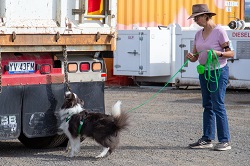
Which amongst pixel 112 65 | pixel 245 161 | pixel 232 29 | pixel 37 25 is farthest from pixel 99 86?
pixel 112 65

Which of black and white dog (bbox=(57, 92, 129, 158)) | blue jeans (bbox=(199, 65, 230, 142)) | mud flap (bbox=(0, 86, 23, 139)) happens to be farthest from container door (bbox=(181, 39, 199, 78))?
mud flap (bbox=(0, 86, 23, 139))

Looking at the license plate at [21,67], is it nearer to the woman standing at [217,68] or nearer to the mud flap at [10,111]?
the mud flap at [10,111]

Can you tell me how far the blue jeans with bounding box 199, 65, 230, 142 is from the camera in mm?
8539

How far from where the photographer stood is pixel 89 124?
8.01 meters

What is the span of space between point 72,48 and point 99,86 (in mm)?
666

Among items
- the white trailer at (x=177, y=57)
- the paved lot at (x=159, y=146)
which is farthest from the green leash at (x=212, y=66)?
the white trailer at (x=177, y=57)

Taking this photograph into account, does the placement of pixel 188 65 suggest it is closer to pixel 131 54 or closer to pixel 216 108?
pixel 131 54

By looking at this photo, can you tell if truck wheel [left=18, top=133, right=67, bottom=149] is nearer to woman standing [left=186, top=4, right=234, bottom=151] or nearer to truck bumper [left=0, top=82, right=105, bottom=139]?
truck bumper [left=0, top=82, right=105, bottom=139]

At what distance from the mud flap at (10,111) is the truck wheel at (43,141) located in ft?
1.96

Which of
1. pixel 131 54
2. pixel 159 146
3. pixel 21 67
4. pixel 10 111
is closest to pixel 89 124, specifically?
pixel 10 111

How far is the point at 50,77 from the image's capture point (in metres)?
8.28

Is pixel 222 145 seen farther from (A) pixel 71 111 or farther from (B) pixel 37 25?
(B) pixel 37 25

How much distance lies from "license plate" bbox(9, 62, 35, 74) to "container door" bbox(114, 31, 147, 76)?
9.70 metres

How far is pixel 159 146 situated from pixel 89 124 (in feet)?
4.46
